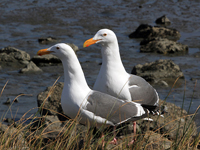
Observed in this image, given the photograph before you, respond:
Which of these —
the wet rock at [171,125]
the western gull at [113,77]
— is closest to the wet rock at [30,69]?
the wet rock at [171,125]

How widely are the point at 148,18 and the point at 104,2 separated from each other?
3.25 metres

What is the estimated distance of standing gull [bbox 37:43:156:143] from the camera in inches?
197

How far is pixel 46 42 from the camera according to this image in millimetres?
13422

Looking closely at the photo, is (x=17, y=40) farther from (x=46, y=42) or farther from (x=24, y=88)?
(x=24, y=88)

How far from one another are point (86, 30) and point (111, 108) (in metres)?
10.3

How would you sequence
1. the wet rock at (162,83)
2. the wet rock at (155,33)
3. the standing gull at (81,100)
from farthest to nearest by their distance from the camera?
the wet rock at (155,33) → the wet rock at (162,83) → the standing gull at (81,100)

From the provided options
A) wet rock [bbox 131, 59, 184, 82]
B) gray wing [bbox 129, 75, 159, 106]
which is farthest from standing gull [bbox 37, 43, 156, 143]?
wet rock [bbox 131, 59, 184, 82]

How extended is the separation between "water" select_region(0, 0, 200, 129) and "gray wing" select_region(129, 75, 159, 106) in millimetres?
1755

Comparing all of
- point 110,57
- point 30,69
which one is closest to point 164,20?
point 30,69

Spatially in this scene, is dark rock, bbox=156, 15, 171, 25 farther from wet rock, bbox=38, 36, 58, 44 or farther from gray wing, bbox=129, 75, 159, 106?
gray wing, bbox=129, 75, 159, 106

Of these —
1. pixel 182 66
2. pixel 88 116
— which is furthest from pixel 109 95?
pixel 182 66

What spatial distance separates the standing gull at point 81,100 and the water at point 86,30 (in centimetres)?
279

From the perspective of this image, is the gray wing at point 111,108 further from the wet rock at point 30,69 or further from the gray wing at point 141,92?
the wet rock at point 30,69

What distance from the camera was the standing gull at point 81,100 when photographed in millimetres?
4996
